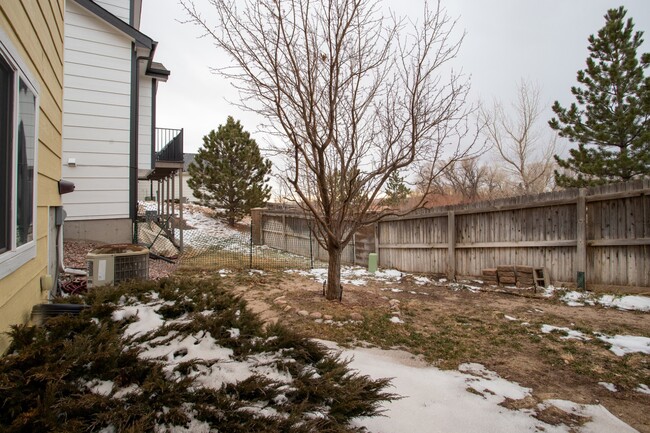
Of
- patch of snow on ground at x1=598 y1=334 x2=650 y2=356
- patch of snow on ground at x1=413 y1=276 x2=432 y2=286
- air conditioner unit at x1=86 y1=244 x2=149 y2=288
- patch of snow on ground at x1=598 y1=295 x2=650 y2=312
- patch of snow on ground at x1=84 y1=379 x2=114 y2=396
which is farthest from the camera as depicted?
patch of snow on ground at x1=413 y1=276 x2=432 y2=286

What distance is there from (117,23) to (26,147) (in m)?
8.49

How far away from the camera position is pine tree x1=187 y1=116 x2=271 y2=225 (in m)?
18.2

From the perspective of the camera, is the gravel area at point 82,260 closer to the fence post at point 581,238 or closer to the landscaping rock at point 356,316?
the landscaping rock at point 356,316

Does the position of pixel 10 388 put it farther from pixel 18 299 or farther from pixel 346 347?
pixel 346 347

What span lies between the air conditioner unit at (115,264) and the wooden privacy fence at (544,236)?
287 centimetres

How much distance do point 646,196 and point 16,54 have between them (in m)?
7.47

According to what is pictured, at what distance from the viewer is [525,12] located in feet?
27.6

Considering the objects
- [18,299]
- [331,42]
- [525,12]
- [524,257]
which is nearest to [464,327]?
[524,257]

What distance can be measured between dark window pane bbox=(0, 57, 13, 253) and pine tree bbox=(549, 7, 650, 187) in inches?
612

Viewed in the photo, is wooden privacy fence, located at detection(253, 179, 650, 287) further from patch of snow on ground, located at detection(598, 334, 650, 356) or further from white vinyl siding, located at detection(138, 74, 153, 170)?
white vinyl siding, located at detection(138, 74, 153, 170)

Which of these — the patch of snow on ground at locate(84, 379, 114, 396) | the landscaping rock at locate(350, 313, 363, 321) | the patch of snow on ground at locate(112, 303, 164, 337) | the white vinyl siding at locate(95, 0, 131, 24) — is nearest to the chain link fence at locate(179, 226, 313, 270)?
the landscaping rock at locate(350, 313, 363, 321)

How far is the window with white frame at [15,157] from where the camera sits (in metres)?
1.91

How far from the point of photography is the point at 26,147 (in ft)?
7.81

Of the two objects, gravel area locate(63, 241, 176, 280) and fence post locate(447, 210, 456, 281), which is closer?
gravel area locate(63, 241, 176, 280)
